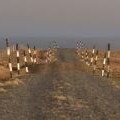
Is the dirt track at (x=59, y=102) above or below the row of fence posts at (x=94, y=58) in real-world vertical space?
above

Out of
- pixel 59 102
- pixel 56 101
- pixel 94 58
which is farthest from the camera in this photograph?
pixel 94 58

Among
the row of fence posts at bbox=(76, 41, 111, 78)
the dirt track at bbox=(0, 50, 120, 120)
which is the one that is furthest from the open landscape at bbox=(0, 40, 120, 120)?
the row of fence posts at bbox=(76, 41, 111, 78)

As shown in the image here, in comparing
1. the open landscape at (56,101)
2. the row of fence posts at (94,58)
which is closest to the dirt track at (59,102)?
the open landscape at (56,101)

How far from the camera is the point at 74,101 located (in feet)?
66.3

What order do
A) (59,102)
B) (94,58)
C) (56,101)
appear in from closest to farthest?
1. (59,102)
2. (56,101)
3. (94,58)

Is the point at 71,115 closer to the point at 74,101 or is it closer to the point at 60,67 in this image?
the point at 74,101

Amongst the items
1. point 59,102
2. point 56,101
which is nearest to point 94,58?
point 56,101

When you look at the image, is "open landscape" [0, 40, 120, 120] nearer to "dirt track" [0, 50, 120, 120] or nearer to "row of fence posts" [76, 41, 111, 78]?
"dirt track" [0, 50, 120, 120]

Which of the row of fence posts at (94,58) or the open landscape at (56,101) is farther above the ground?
the open landscape at (56,101)

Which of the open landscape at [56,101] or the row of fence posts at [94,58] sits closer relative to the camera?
the open landscape at [56,101]

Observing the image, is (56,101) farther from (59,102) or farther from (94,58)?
(94,58)

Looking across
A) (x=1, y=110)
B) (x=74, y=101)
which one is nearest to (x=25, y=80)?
(x=74, y=101)

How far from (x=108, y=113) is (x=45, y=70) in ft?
70.3

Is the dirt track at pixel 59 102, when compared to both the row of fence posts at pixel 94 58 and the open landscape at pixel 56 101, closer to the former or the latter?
the open landscape at pixel 56 101
